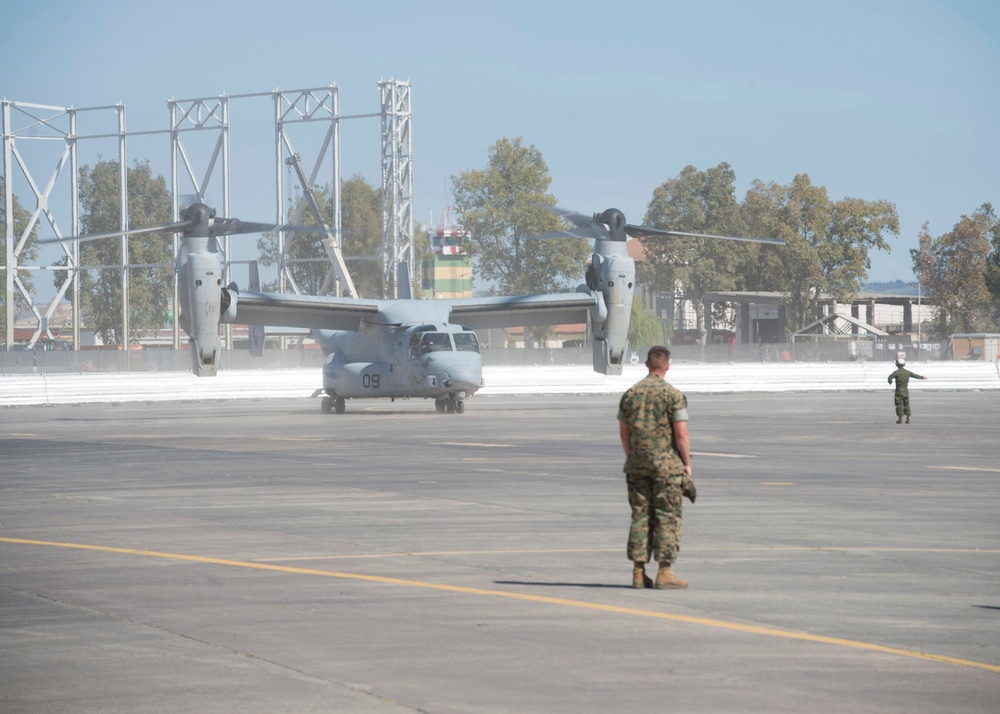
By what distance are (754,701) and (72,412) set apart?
4013 centimetres

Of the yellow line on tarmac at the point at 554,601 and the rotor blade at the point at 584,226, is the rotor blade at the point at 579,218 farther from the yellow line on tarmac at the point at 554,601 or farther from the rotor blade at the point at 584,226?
the yellow line on tarmac at the point at 554,601

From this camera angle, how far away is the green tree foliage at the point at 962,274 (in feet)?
323

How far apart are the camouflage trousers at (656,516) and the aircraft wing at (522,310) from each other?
30676 millimetres

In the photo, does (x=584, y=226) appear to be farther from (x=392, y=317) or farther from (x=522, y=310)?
(x=392, y=317)

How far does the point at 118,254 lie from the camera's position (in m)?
121

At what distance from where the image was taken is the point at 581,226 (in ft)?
137

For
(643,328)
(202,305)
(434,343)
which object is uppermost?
(643,328)

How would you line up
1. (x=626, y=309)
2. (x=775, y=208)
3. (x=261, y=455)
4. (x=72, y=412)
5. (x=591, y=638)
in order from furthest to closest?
(x=775, y=208) < (x=72, y=412) < (x=626, y=309) < (x=261, y=455) < (x=591, y=638)

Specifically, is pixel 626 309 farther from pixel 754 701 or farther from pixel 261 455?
pixel 754 701

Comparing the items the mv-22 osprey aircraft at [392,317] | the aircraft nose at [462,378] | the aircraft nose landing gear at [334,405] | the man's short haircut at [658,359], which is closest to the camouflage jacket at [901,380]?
the mv-22 osprey aircraft at [392,317]

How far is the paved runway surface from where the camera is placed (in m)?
6.76

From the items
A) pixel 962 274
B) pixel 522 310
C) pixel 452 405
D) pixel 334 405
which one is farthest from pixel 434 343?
pixel 962 274

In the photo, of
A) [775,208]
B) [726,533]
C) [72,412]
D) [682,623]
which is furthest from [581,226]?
[775,208]

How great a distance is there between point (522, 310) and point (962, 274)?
65840 mm
